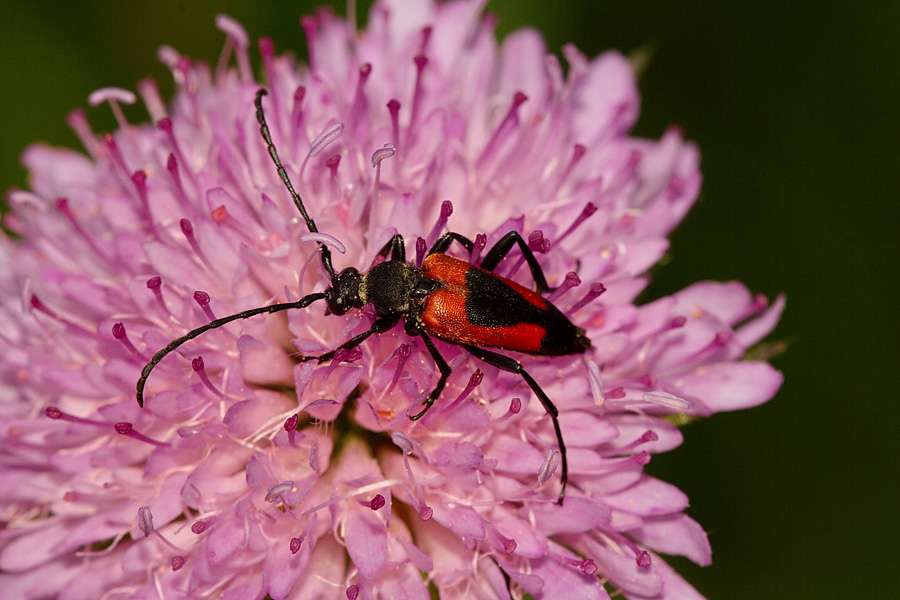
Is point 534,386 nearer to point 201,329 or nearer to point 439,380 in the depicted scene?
point 439,380

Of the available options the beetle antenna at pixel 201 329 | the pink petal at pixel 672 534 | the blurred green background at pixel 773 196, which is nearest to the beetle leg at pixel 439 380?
the beetle antenna at pixel 201 329

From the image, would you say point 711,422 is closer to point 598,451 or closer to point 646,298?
point 646,298

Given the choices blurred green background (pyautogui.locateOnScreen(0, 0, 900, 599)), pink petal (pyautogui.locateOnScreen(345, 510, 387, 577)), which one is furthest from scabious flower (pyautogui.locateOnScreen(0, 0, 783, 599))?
blurred green background (pyautogui.locateOnScreen(0, 0, 900, 599))

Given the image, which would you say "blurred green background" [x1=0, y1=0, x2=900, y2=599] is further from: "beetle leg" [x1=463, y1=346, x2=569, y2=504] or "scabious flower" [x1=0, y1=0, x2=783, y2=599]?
"beetle leg" [x1=463, y1=346, x2=569, y2=504]

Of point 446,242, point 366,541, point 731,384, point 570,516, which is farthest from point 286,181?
point 731,384

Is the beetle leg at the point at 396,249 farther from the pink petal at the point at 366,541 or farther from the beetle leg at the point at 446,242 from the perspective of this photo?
the pink petal at the point at 366,541

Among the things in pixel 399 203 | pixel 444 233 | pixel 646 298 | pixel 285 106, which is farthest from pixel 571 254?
pixel 646 298

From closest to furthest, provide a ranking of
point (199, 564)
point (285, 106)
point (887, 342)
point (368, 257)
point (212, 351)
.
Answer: point (199, 564)
point (212, 351)
point (368, 257)
point (285, 106)
point (887, 342)
